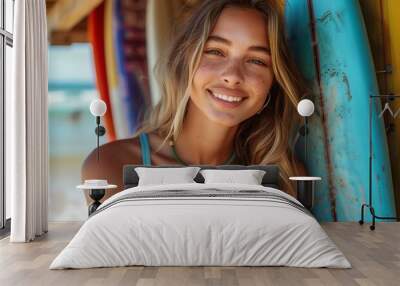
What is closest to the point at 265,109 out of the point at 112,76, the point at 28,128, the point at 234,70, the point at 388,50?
the point at 234,70

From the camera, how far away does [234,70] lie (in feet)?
22.4

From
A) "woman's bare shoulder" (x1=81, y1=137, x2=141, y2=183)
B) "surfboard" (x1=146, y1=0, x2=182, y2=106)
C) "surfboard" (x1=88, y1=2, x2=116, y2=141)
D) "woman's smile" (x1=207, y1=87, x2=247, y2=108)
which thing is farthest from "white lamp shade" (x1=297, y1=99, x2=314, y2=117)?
"surfboard" (x1=88, y1=2, x2=116, y2=141)

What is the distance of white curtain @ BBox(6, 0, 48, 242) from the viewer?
566 cm

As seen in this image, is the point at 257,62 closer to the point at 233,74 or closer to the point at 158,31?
the point at 233,74

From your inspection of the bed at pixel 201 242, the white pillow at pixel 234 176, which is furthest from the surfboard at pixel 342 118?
the bed at pixel 201 242

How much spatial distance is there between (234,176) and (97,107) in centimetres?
178

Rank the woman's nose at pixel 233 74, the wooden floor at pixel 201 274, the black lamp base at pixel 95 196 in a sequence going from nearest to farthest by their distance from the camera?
1. the wooden floor at pixel 201 274
2. the black lamp base at pixel 95 196
3. the woman's nose at pixel 233 74

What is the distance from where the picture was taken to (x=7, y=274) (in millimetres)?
4145

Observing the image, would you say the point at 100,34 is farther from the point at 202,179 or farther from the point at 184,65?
the point at 202,179

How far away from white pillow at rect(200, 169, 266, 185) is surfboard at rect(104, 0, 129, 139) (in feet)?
4.19

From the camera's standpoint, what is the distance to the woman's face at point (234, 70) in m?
6.86

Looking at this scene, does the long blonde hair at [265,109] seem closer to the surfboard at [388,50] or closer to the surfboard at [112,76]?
the surfboard at [112,76]

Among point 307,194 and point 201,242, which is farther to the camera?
point 307,194

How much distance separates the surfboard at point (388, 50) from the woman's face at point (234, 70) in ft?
4.20
